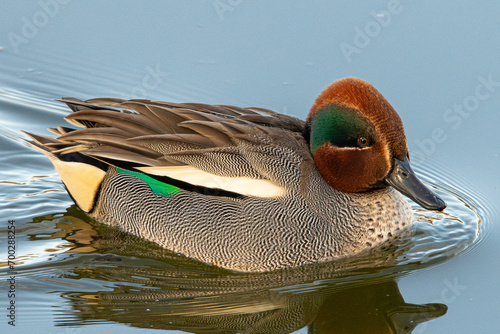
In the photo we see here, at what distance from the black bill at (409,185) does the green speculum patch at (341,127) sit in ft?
1.08

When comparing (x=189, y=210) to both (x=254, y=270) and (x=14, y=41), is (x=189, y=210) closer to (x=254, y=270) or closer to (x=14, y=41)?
(x=254, y=270)

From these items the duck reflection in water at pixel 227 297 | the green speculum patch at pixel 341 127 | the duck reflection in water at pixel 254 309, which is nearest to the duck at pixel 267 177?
the green speculum patch at pixel 341 127

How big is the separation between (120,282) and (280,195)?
1.47 m

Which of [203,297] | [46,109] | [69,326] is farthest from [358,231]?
[46,109]

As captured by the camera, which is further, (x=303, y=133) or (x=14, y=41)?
(x=14, y=41)

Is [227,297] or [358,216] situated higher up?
[358,216]

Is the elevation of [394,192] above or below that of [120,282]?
above

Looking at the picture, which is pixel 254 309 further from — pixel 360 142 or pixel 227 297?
pixel 360 142

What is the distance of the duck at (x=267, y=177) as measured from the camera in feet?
19.7

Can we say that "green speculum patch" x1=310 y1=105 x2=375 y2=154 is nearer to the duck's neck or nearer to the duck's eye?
the duck's eye

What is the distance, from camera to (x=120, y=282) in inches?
240

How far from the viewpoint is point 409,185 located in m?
6.07

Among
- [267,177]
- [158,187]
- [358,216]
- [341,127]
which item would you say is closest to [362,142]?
[341,127]

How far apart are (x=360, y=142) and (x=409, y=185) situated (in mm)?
536
